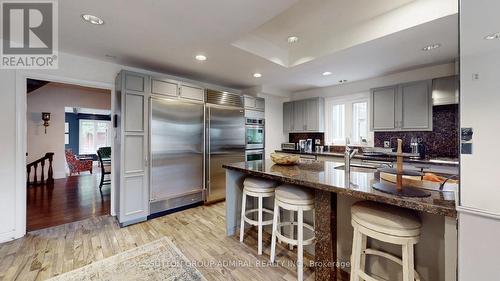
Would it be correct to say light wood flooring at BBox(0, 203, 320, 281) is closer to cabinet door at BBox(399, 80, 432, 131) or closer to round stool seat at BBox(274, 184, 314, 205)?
round stool seat at BBox(274, 184, 314, 205)

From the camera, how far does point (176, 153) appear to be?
10.7ft

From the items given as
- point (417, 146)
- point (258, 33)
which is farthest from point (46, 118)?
point (417, 146)

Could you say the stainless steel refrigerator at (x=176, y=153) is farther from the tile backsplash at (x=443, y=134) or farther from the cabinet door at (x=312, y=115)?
the tile backsplash at (x=443, y=134)

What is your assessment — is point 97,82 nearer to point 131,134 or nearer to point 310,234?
point 131,134

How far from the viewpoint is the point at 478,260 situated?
94 cm

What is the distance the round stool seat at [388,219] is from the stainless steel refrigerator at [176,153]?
2.69 metres

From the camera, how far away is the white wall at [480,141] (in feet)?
2.92

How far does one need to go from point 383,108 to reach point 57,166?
834 cm

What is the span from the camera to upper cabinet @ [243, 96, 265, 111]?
423 centimetres

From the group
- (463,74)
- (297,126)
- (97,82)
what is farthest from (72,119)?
(463,74)

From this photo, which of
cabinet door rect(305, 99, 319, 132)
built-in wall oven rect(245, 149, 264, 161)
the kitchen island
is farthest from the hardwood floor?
cabinet door rect(305, 99, 319, 132)

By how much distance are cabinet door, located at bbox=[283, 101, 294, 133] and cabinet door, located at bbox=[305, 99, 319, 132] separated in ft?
1.37

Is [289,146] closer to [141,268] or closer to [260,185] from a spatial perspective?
[260,185]

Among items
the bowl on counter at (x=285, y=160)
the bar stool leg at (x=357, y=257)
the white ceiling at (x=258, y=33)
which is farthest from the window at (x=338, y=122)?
the bar stool leg at (x=357, y=257)
